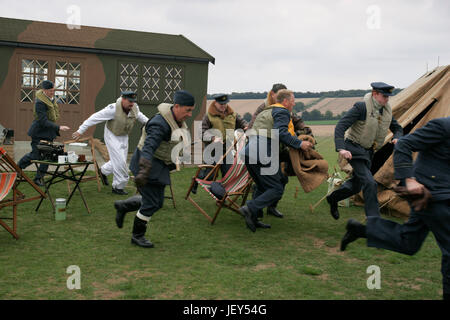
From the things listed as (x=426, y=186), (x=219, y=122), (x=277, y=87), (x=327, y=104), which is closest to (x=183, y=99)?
(x=277, y=87)

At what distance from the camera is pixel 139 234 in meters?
5.41

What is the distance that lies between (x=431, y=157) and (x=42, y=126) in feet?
24.0

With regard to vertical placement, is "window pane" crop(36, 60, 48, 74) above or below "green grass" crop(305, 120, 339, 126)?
above

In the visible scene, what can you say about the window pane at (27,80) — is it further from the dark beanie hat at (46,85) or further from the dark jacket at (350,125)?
the dark jacket at (350,125)

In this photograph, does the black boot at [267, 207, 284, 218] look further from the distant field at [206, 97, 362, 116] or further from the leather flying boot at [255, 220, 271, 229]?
the distant field at [206, 97, 362, 116]

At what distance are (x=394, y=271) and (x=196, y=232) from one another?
2.56 metres

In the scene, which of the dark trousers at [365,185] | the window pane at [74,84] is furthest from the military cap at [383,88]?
the window pane at [74,84]

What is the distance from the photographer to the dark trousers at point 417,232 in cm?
344

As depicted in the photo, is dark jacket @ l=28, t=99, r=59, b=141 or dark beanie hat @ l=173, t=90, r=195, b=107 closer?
dark beanie hat @ l=173, t=90, r=195, b=107

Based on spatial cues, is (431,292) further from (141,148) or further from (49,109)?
(49,109)

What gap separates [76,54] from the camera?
15.2 metres

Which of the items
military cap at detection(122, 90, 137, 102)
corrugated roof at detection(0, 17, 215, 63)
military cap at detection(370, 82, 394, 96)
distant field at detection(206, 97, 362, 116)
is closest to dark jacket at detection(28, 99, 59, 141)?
military cap at detection(122, 90, 137, 102)

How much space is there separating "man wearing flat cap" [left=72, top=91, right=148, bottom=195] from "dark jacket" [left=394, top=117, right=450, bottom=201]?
17.2 feet

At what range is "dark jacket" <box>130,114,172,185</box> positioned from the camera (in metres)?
4.94
